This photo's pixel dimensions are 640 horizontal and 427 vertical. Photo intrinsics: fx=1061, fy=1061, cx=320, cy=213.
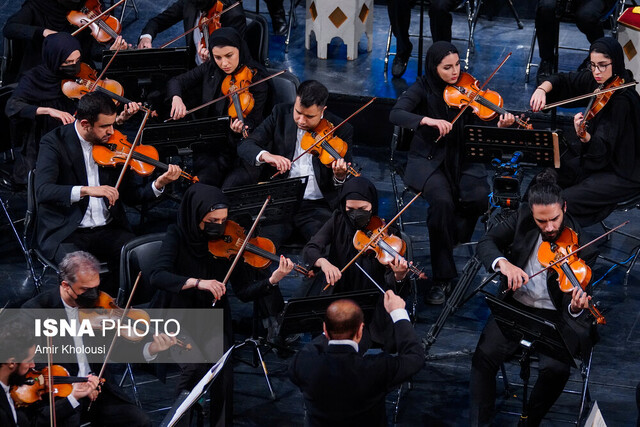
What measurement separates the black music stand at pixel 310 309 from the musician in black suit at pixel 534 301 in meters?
0.69

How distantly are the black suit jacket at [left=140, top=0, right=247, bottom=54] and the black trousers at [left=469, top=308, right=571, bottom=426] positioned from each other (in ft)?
9.34

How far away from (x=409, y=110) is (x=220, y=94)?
3.79ft

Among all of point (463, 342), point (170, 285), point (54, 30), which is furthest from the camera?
point (54, 30)

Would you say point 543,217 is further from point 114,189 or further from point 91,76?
point 91,76

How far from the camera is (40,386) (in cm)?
414

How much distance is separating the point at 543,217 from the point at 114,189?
2094 mm

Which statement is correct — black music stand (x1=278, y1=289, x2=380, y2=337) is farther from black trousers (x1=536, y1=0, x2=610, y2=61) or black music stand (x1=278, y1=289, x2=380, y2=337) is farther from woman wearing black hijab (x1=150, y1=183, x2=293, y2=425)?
black trousers (x1=536, y1=0, x2=610, y2=61)

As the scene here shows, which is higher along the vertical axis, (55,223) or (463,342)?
(55,223)

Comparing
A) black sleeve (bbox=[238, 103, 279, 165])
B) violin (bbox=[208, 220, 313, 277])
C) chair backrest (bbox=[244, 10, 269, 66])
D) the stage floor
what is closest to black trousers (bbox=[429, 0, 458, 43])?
the stage floor

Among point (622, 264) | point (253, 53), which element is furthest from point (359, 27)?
point (622, 264)

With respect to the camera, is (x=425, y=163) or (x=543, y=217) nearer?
(x=543, y=217)

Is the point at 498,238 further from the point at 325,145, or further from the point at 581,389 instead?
the point at 325,145

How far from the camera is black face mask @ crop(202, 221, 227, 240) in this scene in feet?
16.4

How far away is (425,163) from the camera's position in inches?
238
